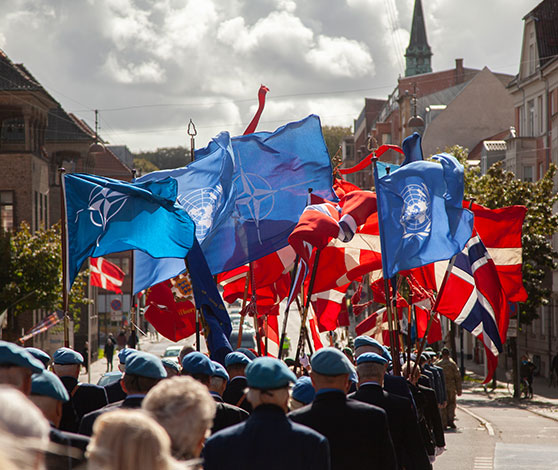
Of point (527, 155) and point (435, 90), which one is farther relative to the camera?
point (435, 90)

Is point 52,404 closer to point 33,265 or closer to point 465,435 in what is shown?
point 465,435

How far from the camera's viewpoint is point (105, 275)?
25.9m

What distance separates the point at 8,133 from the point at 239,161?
1355 inches

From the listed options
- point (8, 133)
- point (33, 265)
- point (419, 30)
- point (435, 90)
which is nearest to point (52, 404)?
point (33, 265)

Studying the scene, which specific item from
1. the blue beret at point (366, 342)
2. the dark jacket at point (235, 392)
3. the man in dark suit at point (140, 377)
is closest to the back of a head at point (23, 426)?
the man in dark suit at point (140, 377)

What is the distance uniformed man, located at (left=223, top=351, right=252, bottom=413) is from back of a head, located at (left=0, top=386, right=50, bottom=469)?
554 centimetres

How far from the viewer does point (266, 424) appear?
17.3 ft

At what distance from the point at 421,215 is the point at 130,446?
9.53 metres

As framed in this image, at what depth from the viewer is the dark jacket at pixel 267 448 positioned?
5.21 m

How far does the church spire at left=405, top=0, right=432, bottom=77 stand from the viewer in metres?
132

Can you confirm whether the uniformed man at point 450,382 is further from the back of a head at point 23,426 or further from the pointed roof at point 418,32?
the pointed roof at point 418,32

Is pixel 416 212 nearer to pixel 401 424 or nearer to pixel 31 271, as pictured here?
pixel 401 424

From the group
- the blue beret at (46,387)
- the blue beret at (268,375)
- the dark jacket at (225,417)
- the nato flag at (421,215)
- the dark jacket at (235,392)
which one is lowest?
the dark jacket at (235,392)

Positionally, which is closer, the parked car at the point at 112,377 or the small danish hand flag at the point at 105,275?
the parked car at the point at 112,377
